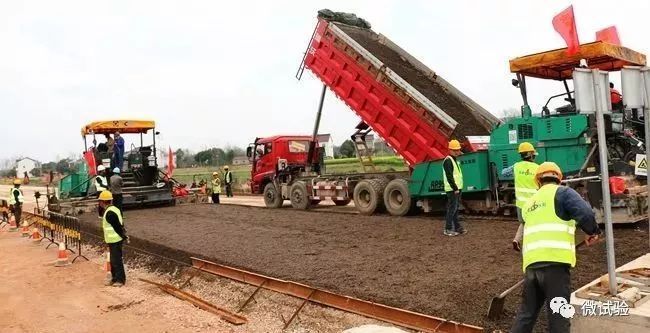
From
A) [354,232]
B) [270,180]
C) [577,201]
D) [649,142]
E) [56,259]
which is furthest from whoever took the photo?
[270,180]

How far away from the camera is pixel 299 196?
14.7m

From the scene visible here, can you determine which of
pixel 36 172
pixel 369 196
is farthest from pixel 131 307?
pixel 36 172

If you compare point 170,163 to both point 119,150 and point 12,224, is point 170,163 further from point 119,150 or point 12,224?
point 12,224

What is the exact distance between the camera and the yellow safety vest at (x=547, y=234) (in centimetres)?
365

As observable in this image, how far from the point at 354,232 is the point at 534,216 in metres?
6.19

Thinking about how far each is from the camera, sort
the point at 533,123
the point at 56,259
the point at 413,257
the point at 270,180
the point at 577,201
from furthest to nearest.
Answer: the point at 270,180 → the point at 56,259 → the point at 533,123 → the point at 413,257 → the point at 577,201

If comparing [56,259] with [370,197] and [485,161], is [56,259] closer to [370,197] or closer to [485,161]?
[370,197]

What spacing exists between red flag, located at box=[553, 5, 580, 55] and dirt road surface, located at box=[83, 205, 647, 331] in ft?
7.98

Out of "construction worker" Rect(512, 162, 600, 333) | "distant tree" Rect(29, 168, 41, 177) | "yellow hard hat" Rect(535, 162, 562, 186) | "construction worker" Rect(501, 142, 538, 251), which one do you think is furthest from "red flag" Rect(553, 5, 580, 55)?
"distant tree" Rect(29, 168, 41, 177)

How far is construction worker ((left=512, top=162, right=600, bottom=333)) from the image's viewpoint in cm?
363

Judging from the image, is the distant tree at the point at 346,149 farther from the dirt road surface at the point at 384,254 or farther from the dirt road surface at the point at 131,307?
the dirt road surface at the point at 131,307

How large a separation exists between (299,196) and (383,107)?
4.22m

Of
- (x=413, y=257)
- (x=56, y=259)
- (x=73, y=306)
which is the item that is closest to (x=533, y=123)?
(x=413, y=257)

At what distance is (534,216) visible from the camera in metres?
3.80
